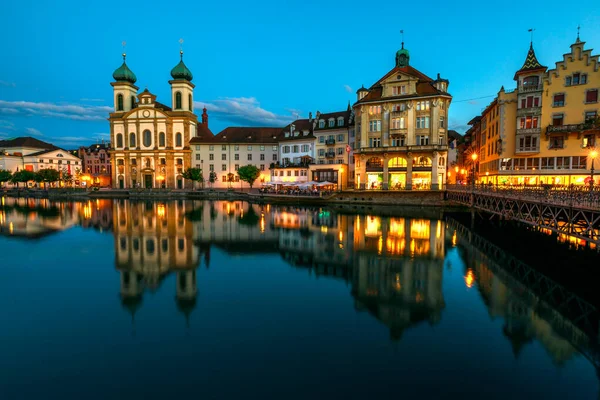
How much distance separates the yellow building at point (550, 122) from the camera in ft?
Result: 131

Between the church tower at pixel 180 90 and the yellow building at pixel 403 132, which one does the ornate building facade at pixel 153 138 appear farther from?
the yellow building at pixel 403 132

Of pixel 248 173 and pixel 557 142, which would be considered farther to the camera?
pixel 248 173

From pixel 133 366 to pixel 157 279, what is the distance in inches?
357

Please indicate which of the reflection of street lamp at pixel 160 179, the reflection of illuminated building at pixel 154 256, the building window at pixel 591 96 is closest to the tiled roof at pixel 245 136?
the reflection of street lamp at pixel 160 179

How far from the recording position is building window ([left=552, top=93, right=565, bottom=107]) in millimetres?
41062

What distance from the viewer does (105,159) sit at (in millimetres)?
113625

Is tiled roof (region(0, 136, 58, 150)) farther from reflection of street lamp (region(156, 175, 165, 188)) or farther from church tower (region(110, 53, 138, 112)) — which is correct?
reflection of street lamp (region(156, 175, 165, 188))

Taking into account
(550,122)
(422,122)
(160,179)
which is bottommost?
(160,179)

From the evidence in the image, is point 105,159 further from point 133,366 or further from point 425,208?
point 133,366

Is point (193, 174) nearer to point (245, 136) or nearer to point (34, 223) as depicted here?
point (245, 136)

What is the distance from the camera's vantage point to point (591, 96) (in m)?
39.7

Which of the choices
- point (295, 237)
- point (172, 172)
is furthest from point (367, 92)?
point (172, 172)

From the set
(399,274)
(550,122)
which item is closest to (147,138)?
(550,122)

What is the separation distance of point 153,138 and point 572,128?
266 ft
